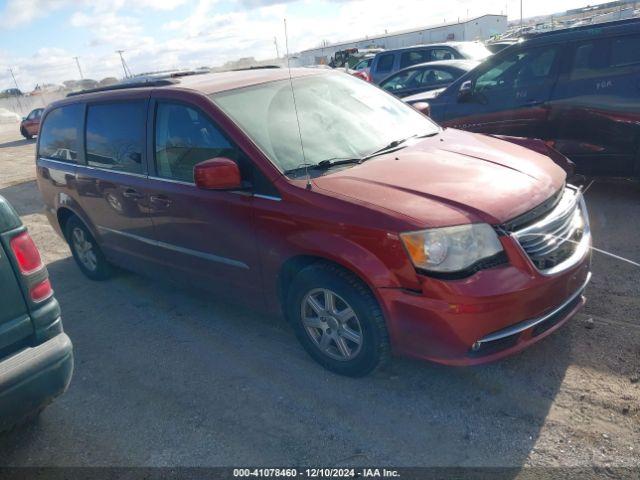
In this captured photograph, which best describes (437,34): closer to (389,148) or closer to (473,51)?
(473,51)

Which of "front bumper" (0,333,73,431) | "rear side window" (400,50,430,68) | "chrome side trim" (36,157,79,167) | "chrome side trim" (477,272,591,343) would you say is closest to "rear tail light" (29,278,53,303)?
"front bumper" (0,333,73,431)

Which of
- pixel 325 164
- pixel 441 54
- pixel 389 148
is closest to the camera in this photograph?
pixel 325 164

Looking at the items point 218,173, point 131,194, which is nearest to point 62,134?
point 131,194

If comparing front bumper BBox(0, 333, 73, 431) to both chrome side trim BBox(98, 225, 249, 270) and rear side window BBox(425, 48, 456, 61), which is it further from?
rear side window BBox(425, 48, 456, 61)

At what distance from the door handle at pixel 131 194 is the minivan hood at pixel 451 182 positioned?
5.60 ft

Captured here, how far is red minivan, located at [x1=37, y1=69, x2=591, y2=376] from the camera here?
271 centimetres

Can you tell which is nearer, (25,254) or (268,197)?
(25,254)

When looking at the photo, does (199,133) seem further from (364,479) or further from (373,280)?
(364,479)

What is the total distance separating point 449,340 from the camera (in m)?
2.71

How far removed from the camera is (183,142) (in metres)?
3.80

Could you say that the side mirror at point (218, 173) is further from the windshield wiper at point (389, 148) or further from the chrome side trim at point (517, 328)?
the chrome side trim at point (517, 328)

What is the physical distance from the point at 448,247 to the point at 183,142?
212 centimetres

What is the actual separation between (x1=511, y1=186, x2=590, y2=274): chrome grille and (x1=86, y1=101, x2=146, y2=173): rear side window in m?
2.88

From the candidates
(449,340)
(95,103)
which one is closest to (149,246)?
(95,103)
